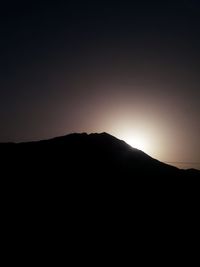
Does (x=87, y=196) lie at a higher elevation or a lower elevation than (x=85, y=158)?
lower

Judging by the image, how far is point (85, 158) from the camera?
124ft

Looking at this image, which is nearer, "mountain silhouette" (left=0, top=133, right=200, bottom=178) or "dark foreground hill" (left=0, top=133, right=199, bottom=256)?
"dark foreground hill" (left=0, top=133, right=199, bottom=256)

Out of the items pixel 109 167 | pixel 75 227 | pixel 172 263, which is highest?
pixel 109 167

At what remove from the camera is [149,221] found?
3020cm

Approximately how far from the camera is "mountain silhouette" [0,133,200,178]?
114ft

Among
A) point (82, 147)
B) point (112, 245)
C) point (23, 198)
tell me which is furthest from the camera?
point (82, 147)

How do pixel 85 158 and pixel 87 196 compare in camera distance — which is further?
pixel 85 158

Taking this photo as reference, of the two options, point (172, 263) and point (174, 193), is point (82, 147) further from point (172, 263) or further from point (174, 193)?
point (172, 263)

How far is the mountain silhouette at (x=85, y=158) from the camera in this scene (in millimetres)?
34597

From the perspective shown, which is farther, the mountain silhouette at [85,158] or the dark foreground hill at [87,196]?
the mountain silhouette at [85,158]

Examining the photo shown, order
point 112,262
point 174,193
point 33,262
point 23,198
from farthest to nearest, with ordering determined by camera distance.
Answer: point 174,193, point 23,198, point 112,262, point 33,262

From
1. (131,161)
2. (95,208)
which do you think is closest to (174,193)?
(131,161)

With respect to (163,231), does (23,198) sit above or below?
above

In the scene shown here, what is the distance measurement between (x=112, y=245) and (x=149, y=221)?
18.4ft
